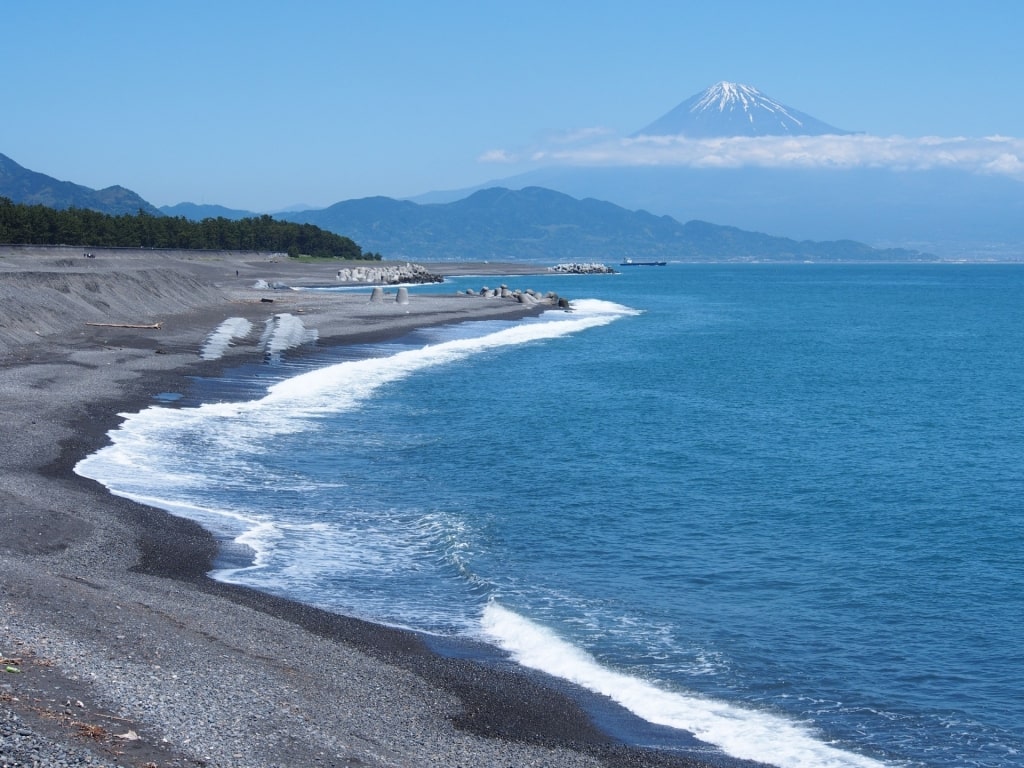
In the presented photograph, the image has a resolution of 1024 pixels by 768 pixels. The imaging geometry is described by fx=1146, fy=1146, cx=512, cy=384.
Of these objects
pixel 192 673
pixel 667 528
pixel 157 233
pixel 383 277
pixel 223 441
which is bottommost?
pixel 667 528

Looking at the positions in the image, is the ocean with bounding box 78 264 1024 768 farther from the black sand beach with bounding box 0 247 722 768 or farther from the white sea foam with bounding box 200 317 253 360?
the white sea foam with bounding box 200 317 253 360

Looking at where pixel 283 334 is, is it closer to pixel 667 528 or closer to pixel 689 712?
pixel 667 528

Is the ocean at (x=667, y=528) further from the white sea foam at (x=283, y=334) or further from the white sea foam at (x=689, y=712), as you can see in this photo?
the white sea foam at (x=283, y=334)

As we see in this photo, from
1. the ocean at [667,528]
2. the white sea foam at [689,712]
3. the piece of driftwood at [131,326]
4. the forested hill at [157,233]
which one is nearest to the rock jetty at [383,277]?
the forested hill at [157,233]

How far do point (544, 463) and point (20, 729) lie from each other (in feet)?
60.5

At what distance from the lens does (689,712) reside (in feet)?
39.5

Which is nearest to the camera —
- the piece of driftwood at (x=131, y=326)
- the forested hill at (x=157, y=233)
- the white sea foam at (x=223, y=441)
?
the white sea foam at (x=223, y=441)

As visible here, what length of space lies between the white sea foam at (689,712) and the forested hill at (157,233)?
287 feet

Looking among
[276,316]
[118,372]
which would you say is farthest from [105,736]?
[276,316]

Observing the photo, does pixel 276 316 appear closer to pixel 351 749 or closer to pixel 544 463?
pixel 544 463

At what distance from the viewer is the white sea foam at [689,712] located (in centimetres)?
1108

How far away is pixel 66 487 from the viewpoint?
19.4m

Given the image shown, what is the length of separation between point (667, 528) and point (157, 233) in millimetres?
114358

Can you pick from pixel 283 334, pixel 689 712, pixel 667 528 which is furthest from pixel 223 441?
pixel 283 334
